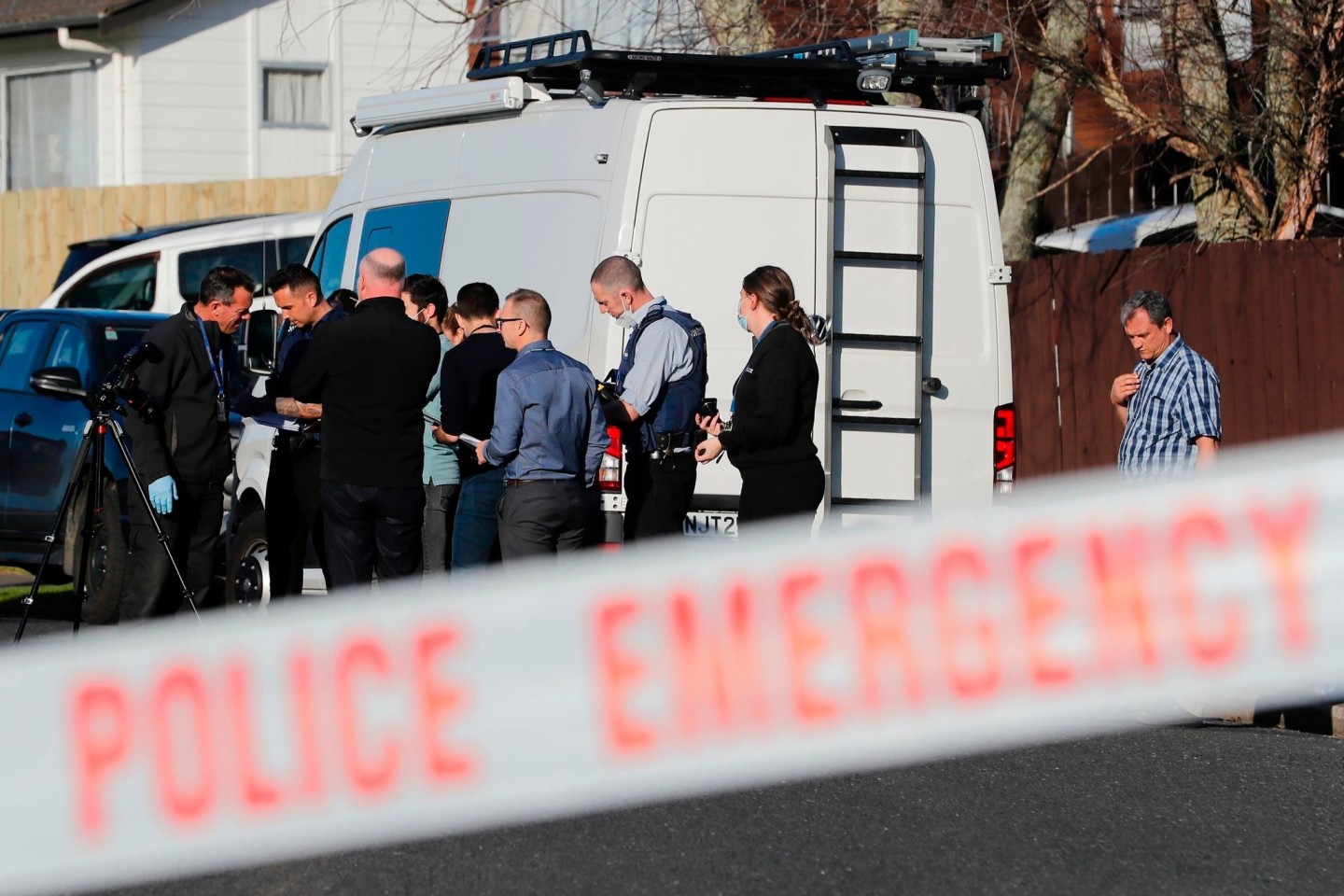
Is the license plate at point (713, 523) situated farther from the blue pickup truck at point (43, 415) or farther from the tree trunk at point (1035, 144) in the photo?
the tree trunk at point (1035, 144)

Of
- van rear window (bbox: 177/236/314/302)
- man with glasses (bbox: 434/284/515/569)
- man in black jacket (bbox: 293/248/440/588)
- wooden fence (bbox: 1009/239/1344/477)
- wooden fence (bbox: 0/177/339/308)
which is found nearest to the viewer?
man in black jacket (bbox: 293/248/440/588)

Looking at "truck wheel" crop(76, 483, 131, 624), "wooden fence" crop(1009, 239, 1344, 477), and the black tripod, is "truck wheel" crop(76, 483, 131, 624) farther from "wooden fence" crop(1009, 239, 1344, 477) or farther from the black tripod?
"wooden fence" crop(1009, 239, 1344, 477)

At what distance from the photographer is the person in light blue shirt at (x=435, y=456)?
9.73m

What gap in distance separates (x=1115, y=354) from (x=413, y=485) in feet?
23.8

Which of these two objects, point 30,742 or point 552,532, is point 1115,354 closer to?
point 552,532

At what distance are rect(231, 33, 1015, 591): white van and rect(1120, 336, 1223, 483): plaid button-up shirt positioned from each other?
79 centimetres

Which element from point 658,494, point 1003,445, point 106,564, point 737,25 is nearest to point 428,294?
point 658,494

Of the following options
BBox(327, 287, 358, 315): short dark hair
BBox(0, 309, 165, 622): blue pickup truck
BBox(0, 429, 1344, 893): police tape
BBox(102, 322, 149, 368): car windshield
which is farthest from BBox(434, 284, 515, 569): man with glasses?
BBox(102, 322, 149, 368): car windshield

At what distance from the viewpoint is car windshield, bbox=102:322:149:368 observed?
488 inches

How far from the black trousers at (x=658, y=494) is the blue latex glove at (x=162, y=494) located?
2.19m

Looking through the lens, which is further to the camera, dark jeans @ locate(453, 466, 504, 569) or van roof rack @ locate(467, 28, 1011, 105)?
van roof rack @ locate(467, 28, 1011, 105)

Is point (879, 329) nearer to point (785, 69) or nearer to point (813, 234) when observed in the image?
point (813, 234)

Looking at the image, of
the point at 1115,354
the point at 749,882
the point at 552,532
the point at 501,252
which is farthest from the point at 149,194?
the point at 749,882

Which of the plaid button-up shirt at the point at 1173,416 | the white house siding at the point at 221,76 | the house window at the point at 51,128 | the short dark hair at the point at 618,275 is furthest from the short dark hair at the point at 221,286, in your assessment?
the house window at the point at 51,128
